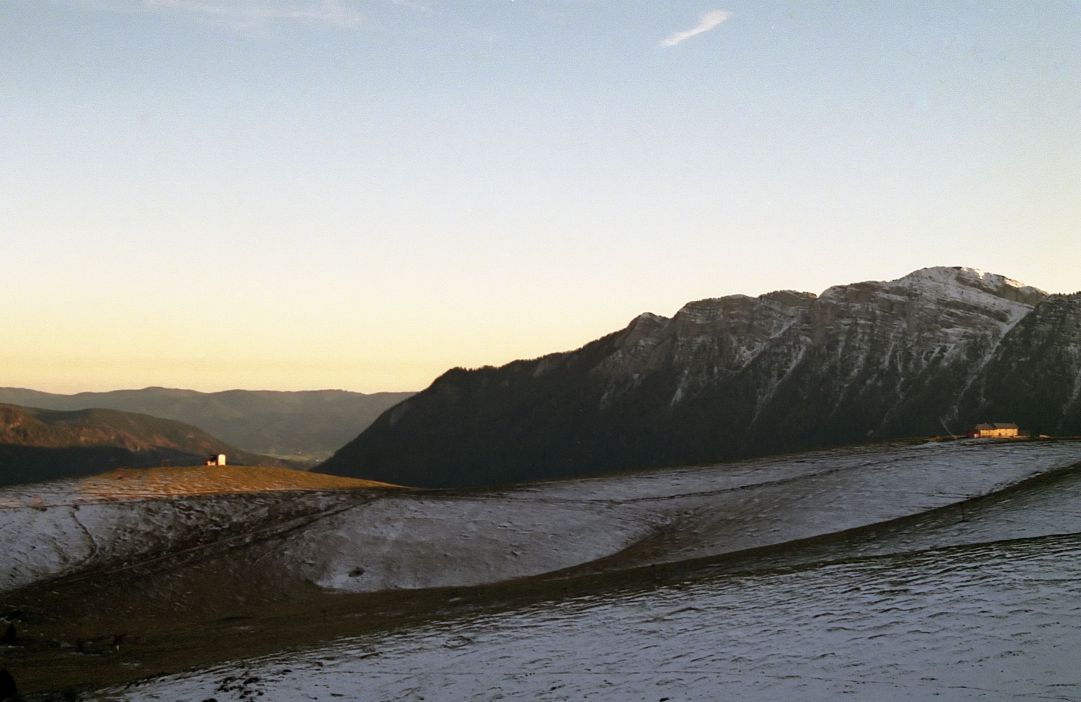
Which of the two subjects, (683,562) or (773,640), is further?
(683,562)

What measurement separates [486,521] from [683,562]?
21.0 metres

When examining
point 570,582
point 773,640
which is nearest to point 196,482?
point 570,582

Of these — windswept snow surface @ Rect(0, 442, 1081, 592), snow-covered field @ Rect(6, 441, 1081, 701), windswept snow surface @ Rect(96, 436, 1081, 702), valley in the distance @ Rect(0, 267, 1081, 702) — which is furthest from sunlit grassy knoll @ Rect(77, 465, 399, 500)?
windswept snow surface @ Rect(96, 436, 1081, 702)

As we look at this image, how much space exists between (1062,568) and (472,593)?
2804 cm

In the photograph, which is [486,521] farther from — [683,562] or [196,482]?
[196,482]

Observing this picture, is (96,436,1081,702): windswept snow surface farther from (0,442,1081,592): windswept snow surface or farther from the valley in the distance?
(0,442,1081,592): windswept snow surface

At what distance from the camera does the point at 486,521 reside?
73.8 m

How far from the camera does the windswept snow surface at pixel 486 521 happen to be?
6312 centimetres

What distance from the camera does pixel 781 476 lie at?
8262 centimetres

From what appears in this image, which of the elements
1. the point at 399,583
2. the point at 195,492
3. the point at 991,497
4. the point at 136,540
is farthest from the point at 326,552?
the point at 991,497

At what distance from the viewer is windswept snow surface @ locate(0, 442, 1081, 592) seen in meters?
63.1

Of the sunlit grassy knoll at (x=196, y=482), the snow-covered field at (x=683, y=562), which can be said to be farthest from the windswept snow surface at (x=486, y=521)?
the sunlit grassy knoll at (x=196, y=482)

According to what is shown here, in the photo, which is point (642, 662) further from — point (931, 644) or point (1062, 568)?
point (1062, 568)

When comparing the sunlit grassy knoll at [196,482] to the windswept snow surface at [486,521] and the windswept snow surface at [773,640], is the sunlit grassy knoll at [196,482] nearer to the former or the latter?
the windswept snow surface at [486,521]
